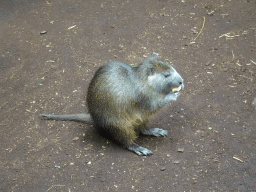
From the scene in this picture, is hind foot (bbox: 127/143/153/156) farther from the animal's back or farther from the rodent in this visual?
the animal's back

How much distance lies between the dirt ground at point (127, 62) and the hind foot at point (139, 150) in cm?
8

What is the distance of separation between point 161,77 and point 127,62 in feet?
5.35

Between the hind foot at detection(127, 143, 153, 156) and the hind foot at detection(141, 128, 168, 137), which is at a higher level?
the hind foot at detection(141, 128, 168, 137)

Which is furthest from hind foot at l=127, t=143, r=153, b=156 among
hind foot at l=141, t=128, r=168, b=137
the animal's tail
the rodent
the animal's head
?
the animal's head

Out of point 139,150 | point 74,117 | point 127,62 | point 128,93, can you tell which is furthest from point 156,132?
point 127,62

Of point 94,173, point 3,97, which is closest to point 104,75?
point 94,173

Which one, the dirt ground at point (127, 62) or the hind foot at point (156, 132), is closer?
the dirt ground at point (127, 62)

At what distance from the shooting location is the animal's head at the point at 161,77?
317 cm

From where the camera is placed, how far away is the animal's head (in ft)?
10.4

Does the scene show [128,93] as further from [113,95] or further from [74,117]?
[74,117]

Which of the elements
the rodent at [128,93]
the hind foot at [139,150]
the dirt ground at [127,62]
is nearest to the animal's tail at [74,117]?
the dirt ground at [127,62]

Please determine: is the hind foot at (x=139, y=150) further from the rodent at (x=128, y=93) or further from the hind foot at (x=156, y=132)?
the hind foot at (x=156, y=132)

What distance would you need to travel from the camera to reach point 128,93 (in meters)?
3.17

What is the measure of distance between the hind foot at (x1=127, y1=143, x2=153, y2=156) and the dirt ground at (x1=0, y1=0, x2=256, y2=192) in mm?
84
